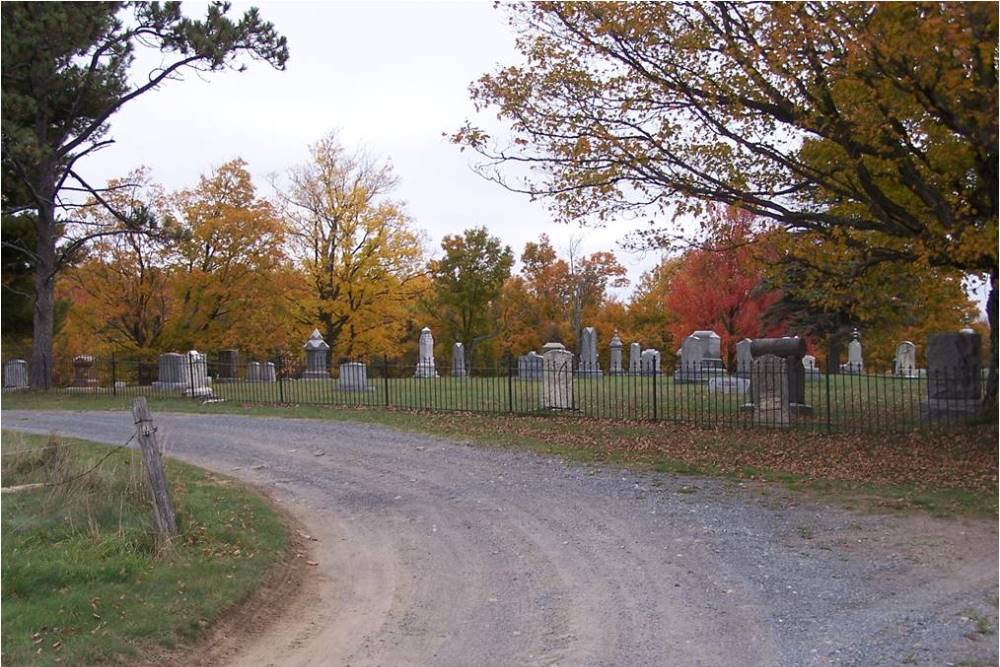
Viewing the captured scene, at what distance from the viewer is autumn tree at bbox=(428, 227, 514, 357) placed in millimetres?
53219

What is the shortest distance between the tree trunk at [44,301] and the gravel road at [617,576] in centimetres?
1935

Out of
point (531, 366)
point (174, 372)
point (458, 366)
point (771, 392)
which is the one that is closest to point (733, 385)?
point (531, 366)

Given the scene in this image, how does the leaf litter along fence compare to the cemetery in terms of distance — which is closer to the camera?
the leaf litter along fence

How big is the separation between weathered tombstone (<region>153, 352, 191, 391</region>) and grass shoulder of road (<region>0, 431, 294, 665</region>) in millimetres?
14647

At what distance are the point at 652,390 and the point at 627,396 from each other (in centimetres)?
68

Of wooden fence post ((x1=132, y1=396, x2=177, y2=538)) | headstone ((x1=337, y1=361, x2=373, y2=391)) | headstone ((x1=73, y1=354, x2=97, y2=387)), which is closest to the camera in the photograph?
wooden fence post ((x1=132, y1=396, x2=177, y2=538))

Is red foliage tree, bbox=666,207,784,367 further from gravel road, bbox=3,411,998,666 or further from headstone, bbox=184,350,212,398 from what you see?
gravel road, bbox=3,411,998,666

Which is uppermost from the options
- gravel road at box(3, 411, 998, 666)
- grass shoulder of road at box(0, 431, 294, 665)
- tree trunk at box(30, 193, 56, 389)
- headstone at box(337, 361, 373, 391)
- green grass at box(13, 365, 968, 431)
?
tree trunk at box(30, 193, 56, 389)

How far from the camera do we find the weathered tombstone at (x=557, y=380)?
17516mm

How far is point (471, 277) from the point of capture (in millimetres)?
53188

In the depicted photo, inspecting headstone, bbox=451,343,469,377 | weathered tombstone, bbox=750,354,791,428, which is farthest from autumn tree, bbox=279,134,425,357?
weathered tombstone, bbox=750,354,791,428

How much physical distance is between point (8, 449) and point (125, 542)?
4622 millimetres

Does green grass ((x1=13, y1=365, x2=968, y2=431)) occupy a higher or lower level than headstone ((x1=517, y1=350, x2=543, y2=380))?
Answer: lower

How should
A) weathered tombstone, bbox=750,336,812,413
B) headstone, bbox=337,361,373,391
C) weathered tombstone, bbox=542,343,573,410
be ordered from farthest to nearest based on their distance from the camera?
headstone, bbox=337,361,373,391
weathered tombstone, bbox=542,343,573,410
weathered tombstone, bbox=750,336,812,413
